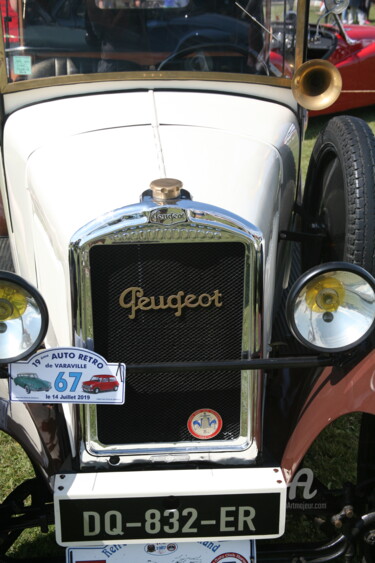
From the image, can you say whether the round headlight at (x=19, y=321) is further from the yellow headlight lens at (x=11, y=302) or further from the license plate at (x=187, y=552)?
the license plate at (x=187, y=552)

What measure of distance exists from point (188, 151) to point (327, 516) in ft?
4.28

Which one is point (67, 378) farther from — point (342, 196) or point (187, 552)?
point (342, 196)

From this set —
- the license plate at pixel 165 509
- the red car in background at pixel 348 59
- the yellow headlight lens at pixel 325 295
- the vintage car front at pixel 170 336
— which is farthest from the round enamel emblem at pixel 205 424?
the red car in background at pixel 348 59

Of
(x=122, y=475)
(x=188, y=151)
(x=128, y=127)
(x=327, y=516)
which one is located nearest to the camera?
(x=122, y=475)

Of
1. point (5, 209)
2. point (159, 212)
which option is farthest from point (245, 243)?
point (5, 209)

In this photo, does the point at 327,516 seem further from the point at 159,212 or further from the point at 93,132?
the point at 93,132

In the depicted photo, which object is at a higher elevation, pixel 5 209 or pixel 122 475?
pixel 5 209

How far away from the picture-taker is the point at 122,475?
2082mm

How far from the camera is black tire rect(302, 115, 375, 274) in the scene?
2568 mm

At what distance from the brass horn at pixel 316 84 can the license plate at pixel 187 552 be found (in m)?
1.65

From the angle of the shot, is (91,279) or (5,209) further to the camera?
(5,209)

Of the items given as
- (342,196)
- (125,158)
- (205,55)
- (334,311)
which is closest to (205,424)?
(334,311)

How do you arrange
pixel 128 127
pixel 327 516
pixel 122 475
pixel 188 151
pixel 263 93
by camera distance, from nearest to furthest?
pixel 122 475, pixel 327 516, pixel 188 151, pixel 128 127, pixel 263 93

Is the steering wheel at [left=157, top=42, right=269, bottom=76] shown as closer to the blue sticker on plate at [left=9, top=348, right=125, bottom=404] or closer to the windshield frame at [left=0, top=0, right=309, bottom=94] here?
the windshield frame at [left=0, top=0, right=309, bottom=94]
